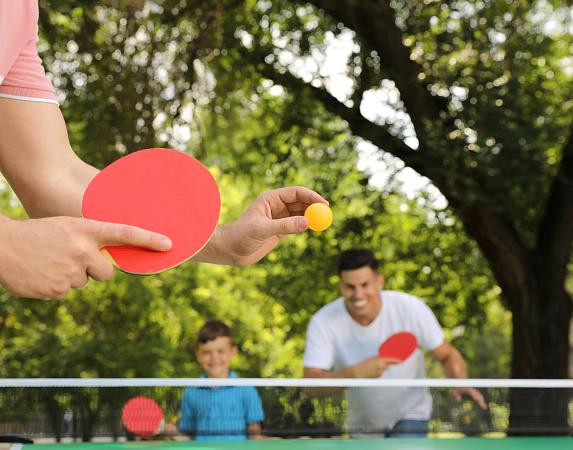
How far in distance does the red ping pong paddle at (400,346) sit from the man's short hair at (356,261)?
0.60 metres

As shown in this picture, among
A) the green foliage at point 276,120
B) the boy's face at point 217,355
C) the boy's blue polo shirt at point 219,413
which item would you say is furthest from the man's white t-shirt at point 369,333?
the green foliage at point 276,120

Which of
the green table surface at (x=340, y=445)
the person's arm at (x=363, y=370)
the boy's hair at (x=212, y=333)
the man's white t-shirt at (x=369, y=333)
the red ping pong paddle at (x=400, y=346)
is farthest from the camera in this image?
the boy's hair at (x=212, y=333)

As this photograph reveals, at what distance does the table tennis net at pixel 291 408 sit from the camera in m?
3.56

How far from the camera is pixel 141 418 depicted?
3664mm

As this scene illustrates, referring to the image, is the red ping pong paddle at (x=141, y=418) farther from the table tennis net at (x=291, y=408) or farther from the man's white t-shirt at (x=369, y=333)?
the man's white t-shirt at (x=369, y=333)

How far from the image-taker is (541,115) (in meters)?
9.61

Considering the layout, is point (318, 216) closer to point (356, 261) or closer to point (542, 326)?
point (356, 261)

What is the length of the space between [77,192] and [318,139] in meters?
7.62

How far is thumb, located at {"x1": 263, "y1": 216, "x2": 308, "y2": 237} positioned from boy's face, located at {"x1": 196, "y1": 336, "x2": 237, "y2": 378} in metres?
4.12

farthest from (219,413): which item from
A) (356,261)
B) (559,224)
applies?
(559,224)

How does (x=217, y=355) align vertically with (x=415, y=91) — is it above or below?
below

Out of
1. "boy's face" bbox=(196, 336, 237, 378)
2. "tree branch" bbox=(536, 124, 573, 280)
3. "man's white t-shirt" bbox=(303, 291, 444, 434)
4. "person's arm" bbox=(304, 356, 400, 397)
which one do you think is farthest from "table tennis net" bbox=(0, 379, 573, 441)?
"tree branch" bbox=(536, 124, 573, 280)

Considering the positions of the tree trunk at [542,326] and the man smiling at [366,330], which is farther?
the tree trunk at [542,326]

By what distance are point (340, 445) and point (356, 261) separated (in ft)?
11.2
